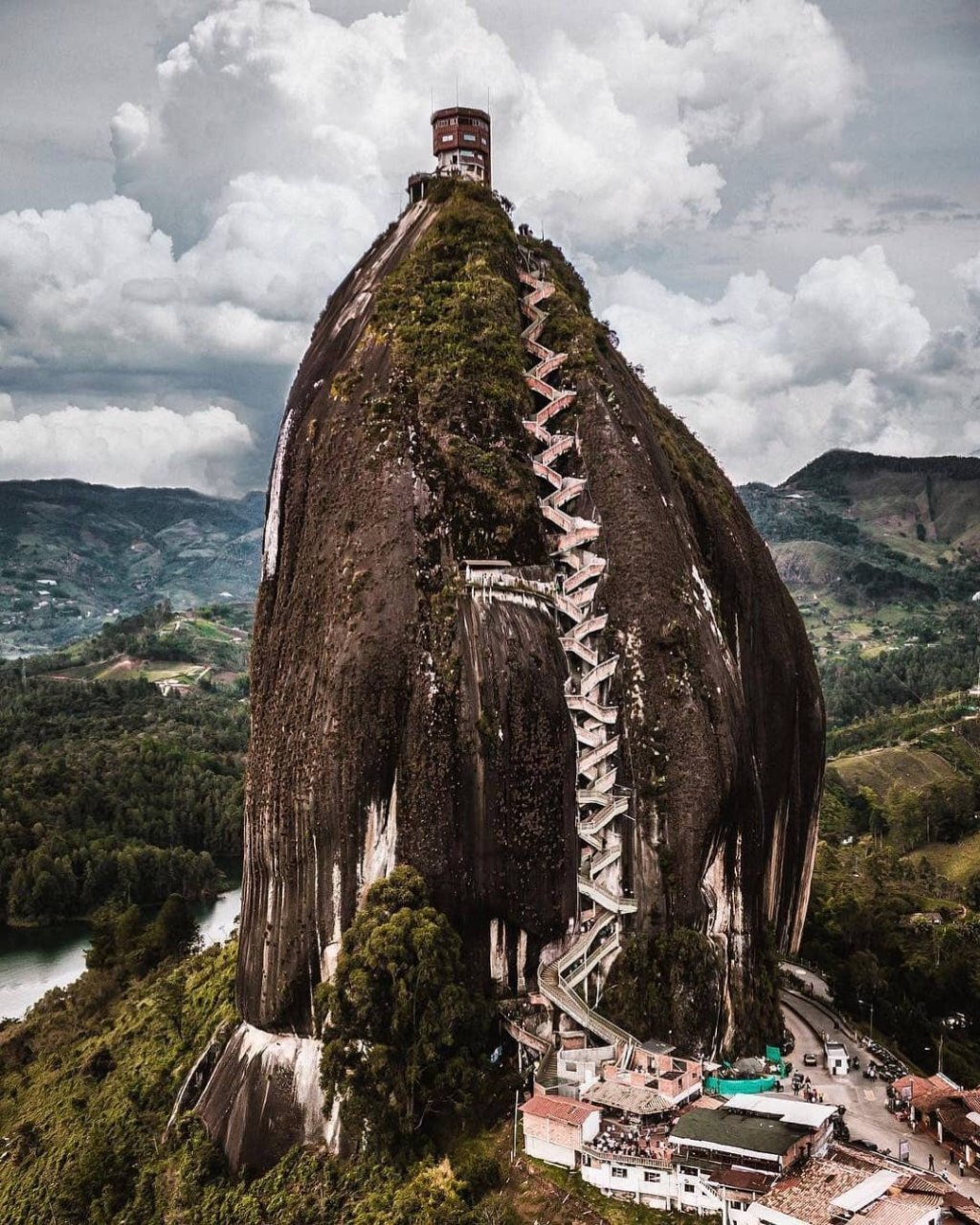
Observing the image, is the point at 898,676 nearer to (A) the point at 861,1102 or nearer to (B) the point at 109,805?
(B) the point at 109,805

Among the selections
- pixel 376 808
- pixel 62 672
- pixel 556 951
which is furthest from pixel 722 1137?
pixel 62 672

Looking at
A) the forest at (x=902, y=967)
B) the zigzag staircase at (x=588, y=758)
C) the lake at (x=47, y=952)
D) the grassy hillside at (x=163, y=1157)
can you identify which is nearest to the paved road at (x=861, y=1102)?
the forest at (x=902, y=967)

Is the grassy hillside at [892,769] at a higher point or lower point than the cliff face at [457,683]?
lower

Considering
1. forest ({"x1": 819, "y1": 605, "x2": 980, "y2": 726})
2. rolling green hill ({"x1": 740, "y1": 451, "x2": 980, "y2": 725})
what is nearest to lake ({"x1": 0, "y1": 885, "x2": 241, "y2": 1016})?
forest ({"x1": 819, "y1": 605, "x2": 980, "y2": 726})

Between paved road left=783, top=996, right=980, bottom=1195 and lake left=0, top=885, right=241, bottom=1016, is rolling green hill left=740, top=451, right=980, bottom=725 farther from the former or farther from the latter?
paved road left=783, top=996, right=980, bottom=1195

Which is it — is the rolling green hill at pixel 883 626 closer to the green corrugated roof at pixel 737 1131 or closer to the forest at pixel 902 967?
the forest at pixel 902 967
